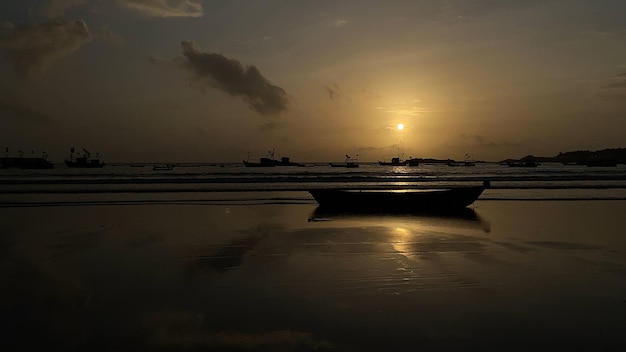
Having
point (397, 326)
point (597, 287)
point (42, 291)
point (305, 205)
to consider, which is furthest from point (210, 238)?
point (305, 205)

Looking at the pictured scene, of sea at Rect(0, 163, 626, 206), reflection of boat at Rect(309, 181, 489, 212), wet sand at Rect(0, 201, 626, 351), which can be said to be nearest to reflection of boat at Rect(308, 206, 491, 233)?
reflection of boat at Rect(309, 181, 489, 212)

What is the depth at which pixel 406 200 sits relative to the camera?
893 inches

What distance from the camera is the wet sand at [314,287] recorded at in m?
6.04

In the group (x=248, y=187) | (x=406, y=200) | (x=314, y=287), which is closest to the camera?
(x=314, y=287)

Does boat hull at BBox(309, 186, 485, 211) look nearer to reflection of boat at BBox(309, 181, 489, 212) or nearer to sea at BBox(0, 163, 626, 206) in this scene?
reflection of boat at BBox(309, 181, 489, 212)

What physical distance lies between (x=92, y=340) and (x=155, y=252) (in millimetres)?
6190

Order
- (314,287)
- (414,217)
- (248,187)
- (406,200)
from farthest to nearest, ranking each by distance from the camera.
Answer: (248,187), (406,200), (414,217), (314,287)

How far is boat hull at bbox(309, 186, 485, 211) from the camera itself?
22.6m

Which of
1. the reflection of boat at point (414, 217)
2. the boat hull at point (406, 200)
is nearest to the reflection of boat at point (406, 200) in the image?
the boat hull at point (406, 200)

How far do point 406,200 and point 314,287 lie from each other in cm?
1492

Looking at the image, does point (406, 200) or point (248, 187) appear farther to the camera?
point (248, 187)

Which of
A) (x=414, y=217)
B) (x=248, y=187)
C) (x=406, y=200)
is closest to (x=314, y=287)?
(x=414, y=217)

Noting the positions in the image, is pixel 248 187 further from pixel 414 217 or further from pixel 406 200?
pixel 414 217

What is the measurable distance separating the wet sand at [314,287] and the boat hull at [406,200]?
5.84 m
